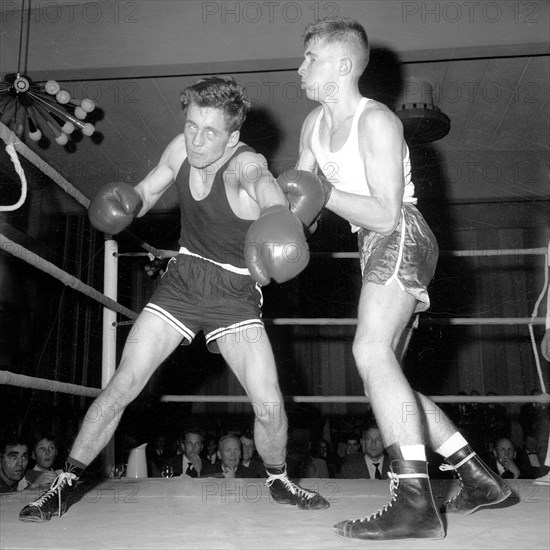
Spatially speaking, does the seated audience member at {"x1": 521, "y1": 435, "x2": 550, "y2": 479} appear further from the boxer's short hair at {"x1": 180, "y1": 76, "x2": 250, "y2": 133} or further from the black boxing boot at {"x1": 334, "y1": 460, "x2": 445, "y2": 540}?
the boxer's short hair at {"x1": 180, "y1": 76, "x2": 250, "y2": 133}

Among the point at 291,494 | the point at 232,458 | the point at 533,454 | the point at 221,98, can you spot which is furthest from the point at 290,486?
the point at 533,454

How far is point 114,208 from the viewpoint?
62.3 inches

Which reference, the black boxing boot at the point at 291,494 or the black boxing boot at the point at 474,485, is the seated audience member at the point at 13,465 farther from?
the black boxing boot at the point at 474,485

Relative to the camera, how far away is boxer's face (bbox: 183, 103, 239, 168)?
1595 mm

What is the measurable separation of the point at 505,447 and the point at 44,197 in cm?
529

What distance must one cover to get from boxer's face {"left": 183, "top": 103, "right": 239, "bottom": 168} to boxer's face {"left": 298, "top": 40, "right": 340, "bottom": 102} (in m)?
0.25

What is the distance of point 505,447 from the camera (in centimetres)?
434

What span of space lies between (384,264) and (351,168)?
278 mm

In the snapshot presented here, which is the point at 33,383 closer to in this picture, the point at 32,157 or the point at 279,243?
the point at 32,157

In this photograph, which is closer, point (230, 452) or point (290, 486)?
point (290, 486)

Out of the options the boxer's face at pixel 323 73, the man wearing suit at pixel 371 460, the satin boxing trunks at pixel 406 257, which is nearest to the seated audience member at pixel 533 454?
the man wearing suit at pixel 371 460

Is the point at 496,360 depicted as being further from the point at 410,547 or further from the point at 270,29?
the point at 410,547

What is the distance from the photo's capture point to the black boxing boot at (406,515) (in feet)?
3.85

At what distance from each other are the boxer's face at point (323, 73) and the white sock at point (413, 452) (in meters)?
0.88
